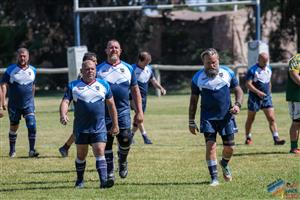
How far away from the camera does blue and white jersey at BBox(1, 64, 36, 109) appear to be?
48.3 ft

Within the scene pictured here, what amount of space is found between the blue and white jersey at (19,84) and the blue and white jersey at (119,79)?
3545 mm

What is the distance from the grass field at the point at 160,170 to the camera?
10438 mm

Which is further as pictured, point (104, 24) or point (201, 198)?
point (104, 24)

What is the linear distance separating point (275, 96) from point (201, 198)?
21622 millimetres

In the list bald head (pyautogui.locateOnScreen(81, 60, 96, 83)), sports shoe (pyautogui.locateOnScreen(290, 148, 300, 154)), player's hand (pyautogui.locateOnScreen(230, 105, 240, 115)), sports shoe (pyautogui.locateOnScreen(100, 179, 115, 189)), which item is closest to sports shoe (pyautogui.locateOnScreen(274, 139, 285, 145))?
sports shoe (pyautogui.locateOnScreen(290, 148, 300, 154))

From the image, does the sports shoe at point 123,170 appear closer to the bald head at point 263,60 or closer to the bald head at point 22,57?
the bald head at point 22,57

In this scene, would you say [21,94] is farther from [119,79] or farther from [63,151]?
[119,79]

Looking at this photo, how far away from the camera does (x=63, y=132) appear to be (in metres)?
19.8

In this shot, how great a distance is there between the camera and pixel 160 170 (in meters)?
12.6

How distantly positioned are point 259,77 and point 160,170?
453cm

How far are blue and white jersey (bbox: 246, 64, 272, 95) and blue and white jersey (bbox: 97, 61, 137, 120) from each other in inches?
202

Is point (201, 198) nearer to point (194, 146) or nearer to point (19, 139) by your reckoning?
point (194, 146)

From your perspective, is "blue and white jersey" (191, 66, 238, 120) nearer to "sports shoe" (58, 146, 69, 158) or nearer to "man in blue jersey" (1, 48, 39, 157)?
"sports shoe" (58, 146, 69, 158)

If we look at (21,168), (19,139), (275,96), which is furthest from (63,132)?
(275,96)
